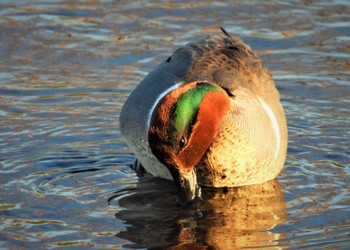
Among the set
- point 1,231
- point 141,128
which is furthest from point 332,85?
point 1,231

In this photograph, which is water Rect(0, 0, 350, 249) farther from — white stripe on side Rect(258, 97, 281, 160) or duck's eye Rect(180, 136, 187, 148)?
duck's eye Rect(180, 136, 187, 148)

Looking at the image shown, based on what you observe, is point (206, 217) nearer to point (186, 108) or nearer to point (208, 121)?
point (208, 121)

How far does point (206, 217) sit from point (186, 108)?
86 cm

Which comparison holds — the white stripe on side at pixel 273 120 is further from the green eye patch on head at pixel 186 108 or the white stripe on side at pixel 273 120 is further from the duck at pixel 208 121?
the green eye patch on head at pixel 186 108

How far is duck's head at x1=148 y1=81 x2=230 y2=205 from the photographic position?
6.43m

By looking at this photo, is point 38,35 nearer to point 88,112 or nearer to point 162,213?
point 88,112

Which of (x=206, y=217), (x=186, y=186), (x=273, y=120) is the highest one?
(x=273, y=120)

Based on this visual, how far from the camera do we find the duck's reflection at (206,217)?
21.1ft

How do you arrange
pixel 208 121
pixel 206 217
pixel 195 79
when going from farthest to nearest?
pixel 195 79 < pixel 206 217 < pixel 208 121

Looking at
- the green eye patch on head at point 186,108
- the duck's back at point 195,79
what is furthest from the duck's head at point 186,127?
the duck's back at point 195,79

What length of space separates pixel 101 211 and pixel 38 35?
4226 mm

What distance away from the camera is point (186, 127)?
257 inches

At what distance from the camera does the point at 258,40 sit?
10.6m

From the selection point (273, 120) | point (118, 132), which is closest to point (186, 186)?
point (273, 120)
